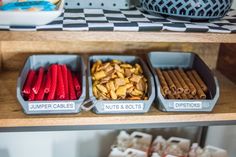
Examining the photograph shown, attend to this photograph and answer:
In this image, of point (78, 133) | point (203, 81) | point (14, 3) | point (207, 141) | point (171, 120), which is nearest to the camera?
point (14, 3)

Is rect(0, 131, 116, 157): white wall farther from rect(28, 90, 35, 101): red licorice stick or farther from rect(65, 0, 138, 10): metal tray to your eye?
rect(65, 0, 138, 10): metal tray

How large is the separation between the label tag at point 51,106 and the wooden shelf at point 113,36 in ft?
0.59

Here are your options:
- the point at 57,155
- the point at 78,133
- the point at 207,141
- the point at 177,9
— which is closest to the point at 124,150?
the point at 78,133

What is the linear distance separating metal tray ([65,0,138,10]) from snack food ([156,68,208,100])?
0.26 m

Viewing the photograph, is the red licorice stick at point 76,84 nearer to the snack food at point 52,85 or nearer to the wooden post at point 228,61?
the snack food at point 52,85

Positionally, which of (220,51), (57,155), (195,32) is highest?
(195,32)

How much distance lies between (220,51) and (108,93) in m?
0.59

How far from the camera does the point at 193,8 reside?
771 mm

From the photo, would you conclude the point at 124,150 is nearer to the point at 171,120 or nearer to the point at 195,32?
the point at 171,120

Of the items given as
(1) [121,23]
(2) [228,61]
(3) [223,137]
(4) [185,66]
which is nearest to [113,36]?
(1) [121,23]

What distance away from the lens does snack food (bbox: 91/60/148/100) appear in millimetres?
842

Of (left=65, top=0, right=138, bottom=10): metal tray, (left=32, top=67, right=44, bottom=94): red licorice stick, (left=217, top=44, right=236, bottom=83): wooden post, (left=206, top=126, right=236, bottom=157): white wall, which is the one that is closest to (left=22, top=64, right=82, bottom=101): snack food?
(left=32, top=67, right=44, bottom=94): red licorice stick

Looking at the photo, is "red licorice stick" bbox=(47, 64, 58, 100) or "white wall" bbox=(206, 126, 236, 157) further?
"white wall" bbox=(206, 126, 236, 157)

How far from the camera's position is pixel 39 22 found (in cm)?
70
